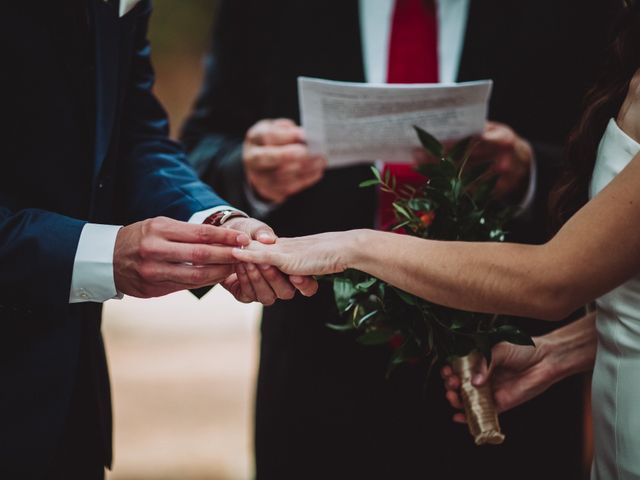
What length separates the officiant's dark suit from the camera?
81.3 inches

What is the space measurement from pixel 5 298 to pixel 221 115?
47.1 inches

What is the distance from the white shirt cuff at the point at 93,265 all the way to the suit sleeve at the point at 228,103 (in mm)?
802

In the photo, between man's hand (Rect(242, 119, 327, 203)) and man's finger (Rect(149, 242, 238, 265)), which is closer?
man's finger (Rect(149, 242, 238, 265))

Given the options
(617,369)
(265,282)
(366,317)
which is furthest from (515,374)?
(265,282)

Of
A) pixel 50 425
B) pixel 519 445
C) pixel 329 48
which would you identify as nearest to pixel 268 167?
pixel 329 48

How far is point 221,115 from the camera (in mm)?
2461

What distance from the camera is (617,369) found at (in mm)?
1448

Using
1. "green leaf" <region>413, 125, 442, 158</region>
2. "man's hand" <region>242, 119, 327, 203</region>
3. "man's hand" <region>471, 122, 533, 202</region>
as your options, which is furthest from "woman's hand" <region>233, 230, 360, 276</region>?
"man's hand" <region>471, 122, 533, 202</region>

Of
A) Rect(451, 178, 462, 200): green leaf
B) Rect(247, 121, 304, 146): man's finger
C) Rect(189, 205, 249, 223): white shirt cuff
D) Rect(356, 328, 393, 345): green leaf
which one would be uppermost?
Rect(247, 121, 304, 146): man's finger

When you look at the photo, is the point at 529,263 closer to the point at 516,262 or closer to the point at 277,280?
the point at 516,262

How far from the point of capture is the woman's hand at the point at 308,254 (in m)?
1.48

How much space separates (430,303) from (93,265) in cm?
71

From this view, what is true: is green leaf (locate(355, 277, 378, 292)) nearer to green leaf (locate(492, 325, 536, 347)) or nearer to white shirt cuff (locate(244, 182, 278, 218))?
green leaf (locate(492, 325, 536, 347))

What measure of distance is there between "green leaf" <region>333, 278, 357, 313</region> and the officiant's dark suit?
64 cm
